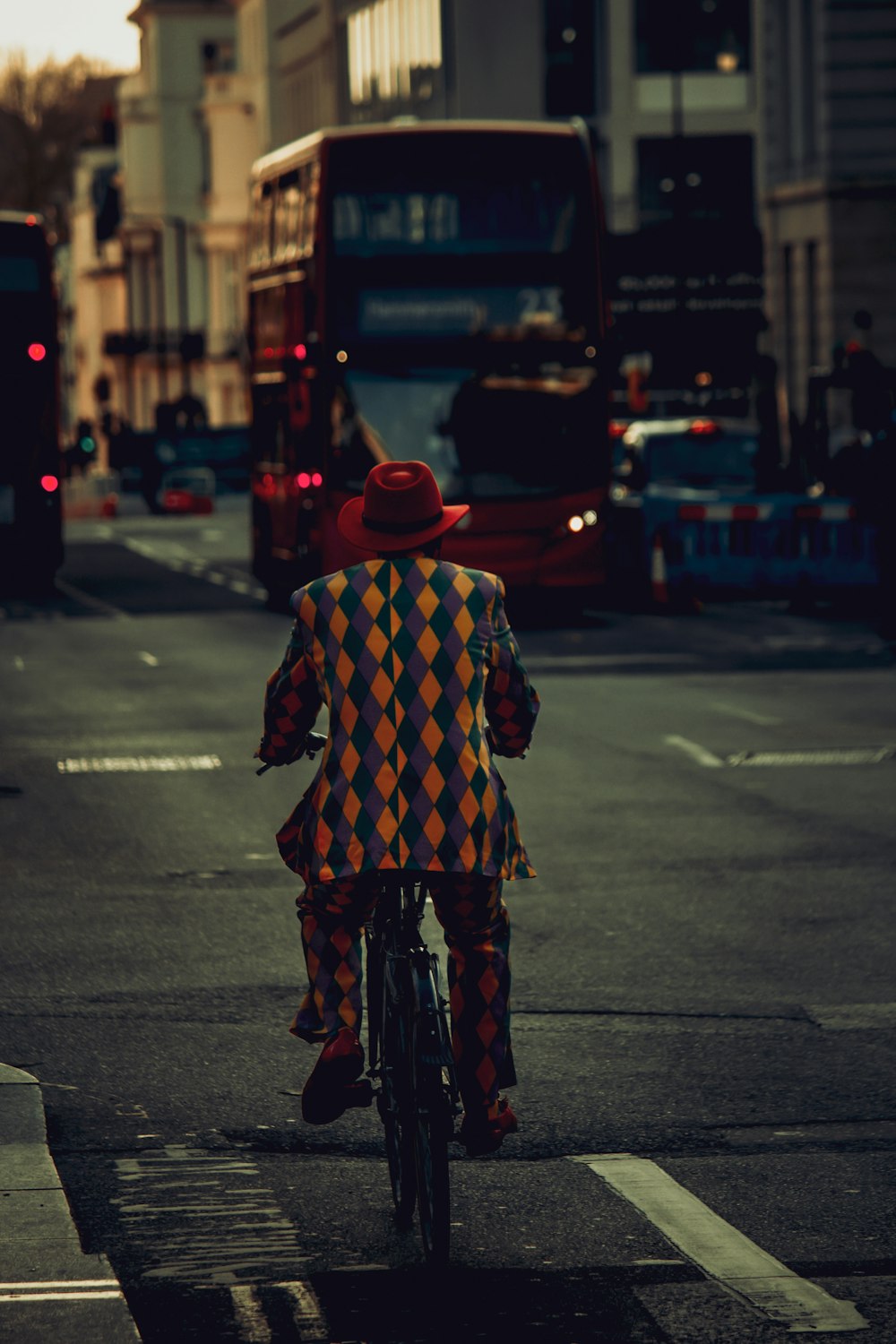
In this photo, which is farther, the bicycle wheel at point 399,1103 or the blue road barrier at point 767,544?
the blue road barrier at point 767,544

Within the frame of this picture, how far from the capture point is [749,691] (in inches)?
717

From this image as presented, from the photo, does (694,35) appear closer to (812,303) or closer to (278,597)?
(812,303)

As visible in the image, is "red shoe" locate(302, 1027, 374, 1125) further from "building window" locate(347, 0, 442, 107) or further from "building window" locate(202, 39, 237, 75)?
"building window" locate(202, 39, 237, 75)

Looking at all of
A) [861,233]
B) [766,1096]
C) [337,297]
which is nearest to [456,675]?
[766,1096]

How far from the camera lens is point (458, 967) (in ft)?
18.8

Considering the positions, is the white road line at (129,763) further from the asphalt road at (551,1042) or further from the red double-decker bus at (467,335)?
the red double-decker bus at (467,335)

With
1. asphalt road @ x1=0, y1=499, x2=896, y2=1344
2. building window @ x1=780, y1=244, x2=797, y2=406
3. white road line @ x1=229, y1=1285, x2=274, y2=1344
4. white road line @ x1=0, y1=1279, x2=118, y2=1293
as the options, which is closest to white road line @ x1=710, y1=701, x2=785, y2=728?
asphalt road @ x1=0, y1=499, x2=896, y2=1344

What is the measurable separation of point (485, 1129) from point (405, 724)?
2.82ft

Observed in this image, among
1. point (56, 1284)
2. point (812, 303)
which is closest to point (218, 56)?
point (812, 303)

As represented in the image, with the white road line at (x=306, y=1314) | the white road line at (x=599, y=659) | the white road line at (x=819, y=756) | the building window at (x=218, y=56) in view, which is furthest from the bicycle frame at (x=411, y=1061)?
the building window at (x=218, y=56)

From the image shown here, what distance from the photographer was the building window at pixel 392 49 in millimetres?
62500

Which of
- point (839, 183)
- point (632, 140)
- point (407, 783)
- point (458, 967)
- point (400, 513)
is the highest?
point (632, 140)

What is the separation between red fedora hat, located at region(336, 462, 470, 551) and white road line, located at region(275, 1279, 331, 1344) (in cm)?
150

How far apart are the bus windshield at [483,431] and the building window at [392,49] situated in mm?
37355
